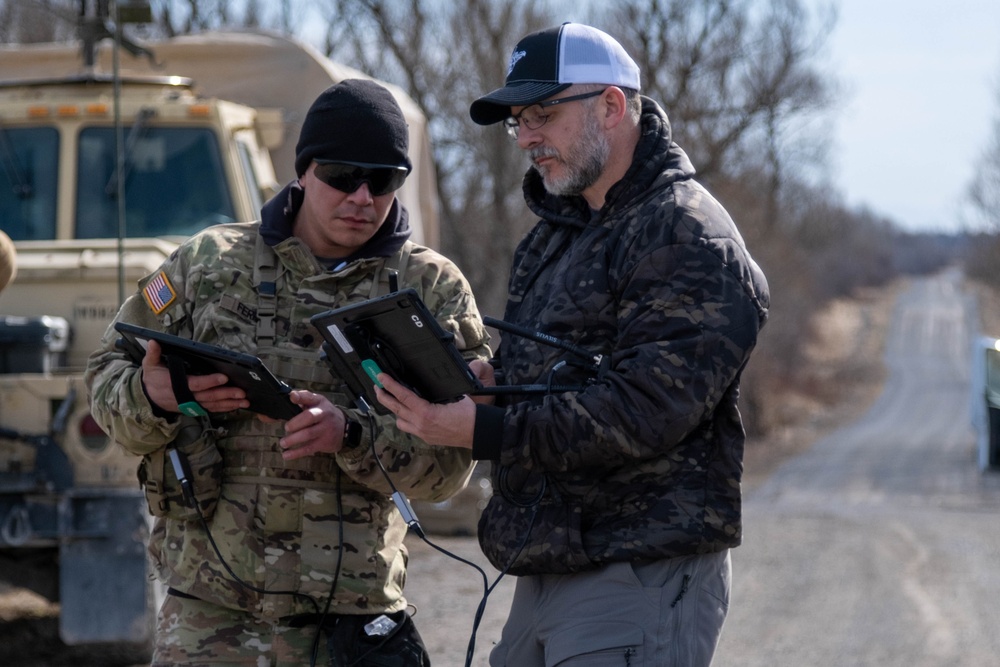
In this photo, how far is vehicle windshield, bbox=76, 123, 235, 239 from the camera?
21.2ft

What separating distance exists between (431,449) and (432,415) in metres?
0.46

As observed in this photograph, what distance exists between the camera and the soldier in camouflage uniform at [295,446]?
10.3 ft

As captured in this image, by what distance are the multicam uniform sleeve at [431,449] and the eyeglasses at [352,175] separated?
26cm

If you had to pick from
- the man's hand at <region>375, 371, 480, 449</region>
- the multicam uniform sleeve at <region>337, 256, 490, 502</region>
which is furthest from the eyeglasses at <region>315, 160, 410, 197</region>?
the man's hand at <region>375, 371, 480, 449</region>

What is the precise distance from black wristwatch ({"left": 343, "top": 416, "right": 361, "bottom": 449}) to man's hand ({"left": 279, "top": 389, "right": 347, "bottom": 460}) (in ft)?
0.08

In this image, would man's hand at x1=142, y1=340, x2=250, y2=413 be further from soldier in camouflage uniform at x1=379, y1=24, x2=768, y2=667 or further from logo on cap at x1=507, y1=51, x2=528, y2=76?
logo on cap at x1=507, y1=51, x2=528, y2=76

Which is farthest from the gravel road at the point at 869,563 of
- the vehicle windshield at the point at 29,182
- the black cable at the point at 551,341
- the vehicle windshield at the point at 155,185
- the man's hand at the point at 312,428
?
the black cable at the point at 551,341

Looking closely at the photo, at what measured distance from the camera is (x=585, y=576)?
287 cm

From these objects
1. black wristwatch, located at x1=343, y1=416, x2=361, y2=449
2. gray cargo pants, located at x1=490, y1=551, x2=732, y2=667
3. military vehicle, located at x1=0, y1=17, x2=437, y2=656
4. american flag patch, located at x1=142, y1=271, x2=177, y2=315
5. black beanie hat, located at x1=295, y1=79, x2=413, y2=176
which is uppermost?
black beanie hat, located at x1=295, y1=79, x2=413, y2=176

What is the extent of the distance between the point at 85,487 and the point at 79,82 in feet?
7.84

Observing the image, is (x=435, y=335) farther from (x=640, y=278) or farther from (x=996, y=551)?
(x=996, y=551)

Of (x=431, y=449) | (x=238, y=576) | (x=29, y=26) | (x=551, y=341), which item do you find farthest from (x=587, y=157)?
(x=29, y=26)

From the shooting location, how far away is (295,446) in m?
3.04

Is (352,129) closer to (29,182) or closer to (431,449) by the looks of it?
(431,449)
